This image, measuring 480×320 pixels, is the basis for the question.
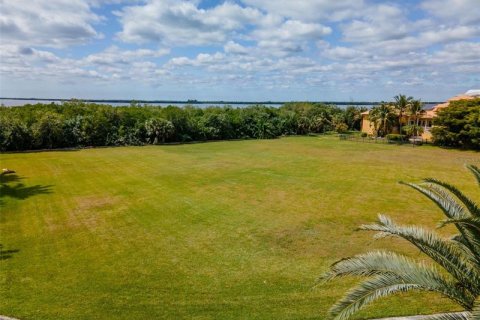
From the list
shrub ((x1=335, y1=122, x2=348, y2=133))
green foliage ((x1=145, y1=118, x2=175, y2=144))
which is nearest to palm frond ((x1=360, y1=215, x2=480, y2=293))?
green foliage ((x1=145, y1=118, x2=175, y2=144))

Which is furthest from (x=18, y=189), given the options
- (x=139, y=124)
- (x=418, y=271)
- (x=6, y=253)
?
(x=139, y=124)

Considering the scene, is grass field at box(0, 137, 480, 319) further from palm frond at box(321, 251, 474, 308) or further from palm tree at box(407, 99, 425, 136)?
palm tree at box(407, 99, 425, 136)

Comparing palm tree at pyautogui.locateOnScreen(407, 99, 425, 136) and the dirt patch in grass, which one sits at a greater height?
palm tree at pyautogui.locateOnScreen(407, 99, 425, 136)

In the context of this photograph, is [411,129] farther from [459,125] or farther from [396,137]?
[459,125]

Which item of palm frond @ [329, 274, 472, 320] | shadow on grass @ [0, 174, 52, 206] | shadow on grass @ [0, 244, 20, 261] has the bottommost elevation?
shadow on grass @ [0, 244, 20, 261]

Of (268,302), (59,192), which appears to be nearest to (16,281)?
(268,302)

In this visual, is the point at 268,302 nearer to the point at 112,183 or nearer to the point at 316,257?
the point at 316,257
